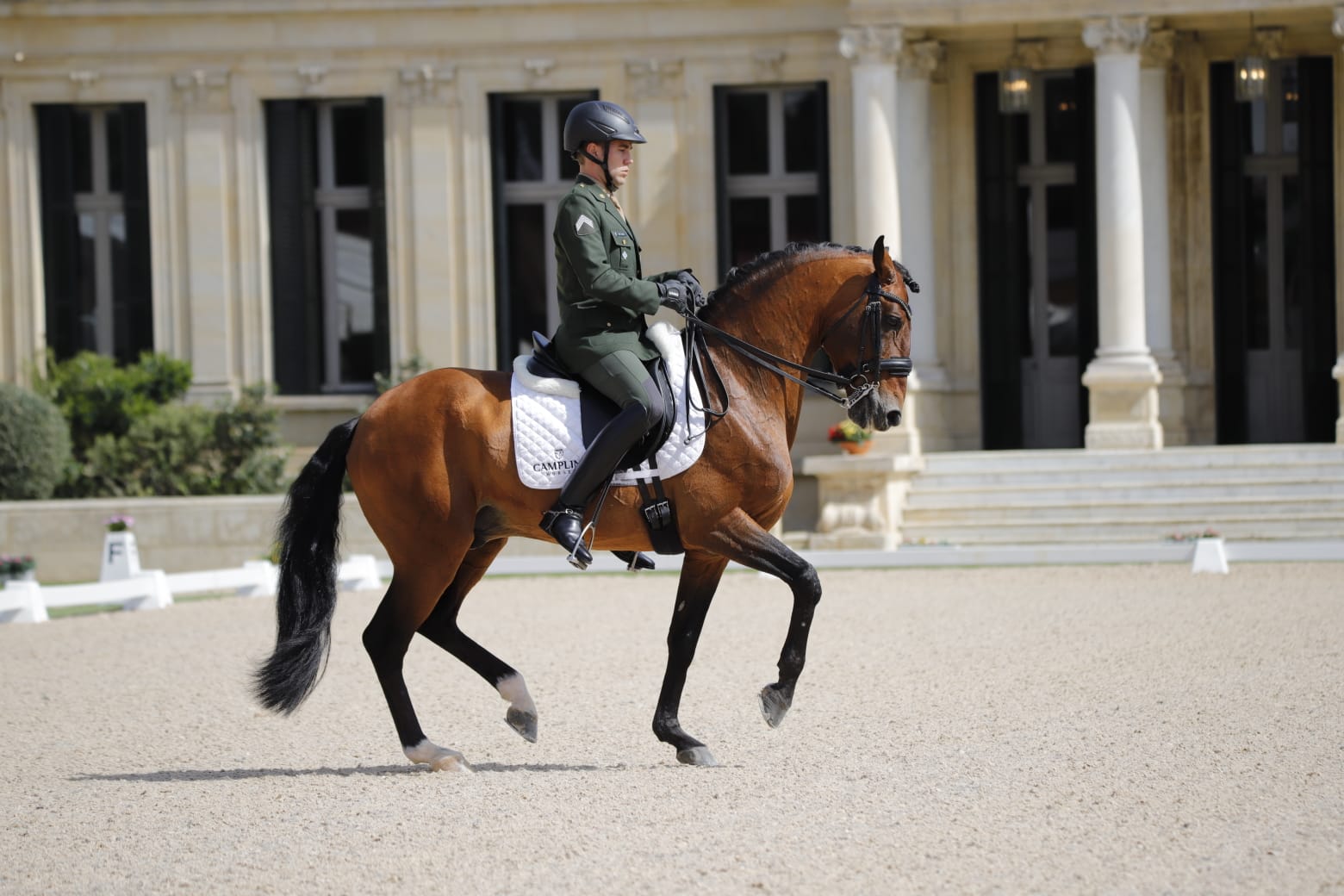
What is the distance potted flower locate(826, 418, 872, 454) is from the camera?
787 inches

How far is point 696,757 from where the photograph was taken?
25.2 feet

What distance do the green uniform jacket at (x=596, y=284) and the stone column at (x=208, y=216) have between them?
17934mm

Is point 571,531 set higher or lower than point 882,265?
lower

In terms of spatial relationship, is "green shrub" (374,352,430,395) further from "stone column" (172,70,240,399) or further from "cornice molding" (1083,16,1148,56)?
"cornice molding" (1083,16,1148,56)

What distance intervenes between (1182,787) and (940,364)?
17673 mm

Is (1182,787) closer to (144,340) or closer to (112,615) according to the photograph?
(112,615)

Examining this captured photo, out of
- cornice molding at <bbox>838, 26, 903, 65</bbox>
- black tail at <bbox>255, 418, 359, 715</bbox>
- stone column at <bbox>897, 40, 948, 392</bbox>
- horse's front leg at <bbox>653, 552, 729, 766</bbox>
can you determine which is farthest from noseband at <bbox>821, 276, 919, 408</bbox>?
stone column at <bbox>897, 40, 948, 392</bbox>

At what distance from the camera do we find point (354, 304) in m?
25.6

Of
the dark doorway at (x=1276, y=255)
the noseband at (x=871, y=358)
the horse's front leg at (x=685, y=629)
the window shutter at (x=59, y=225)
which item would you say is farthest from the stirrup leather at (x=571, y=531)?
the window shutter at (x=59, y=225)

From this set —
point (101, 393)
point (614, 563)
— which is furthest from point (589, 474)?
point (101, 393)

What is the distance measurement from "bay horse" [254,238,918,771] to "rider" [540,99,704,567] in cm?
22

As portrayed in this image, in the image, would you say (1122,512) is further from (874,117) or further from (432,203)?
(432,203)

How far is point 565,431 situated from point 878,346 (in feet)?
4.57

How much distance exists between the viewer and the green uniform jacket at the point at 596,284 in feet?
25.0
